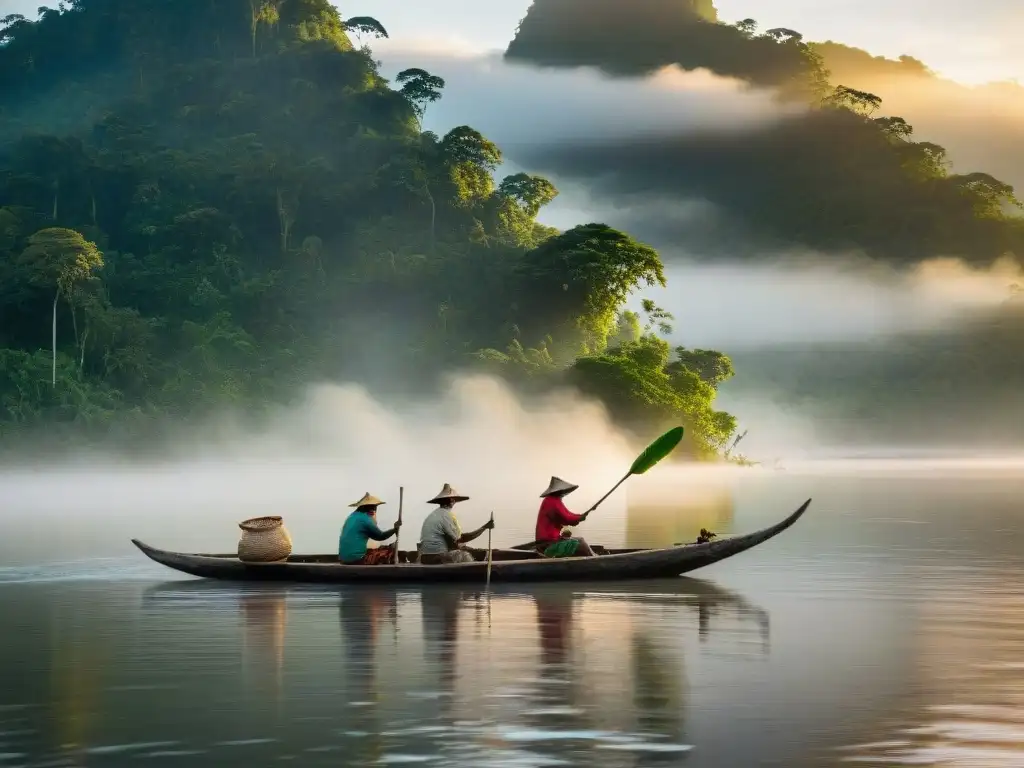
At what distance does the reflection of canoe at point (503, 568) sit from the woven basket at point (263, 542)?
94mm

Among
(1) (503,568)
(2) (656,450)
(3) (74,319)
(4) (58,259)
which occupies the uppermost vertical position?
(4) (58,259)

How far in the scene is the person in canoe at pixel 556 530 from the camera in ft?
57.1

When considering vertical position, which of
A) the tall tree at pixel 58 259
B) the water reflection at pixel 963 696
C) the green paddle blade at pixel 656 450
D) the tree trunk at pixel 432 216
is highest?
the tree trunk at pixel 432 216

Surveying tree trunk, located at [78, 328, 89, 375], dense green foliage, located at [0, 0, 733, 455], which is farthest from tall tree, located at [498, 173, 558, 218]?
tree trunk, located at [78, 328, 89, 375]

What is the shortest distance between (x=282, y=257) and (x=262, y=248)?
1.62m

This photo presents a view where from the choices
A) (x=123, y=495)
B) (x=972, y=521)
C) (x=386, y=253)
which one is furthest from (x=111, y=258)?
(x=972, y=521)

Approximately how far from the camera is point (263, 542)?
56.8 ft

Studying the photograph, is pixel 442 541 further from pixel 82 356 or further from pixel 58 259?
pixel 82 356

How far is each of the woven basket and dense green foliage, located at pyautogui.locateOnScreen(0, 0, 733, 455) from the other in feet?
137

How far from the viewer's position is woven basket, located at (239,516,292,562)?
56.7 feet

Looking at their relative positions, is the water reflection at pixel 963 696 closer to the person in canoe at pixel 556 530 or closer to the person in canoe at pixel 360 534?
the person in canoe at pixel 556 530

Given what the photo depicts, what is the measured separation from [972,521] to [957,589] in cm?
1417

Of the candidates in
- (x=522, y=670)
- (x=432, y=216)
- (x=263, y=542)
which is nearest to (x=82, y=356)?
(x=432, y=216)

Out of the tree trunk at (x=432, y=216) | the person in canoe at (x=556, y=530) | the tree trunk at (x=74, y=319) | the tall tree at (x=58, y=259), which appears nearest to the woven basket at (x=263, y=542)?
the person in canoe at (x=556, y=530)
